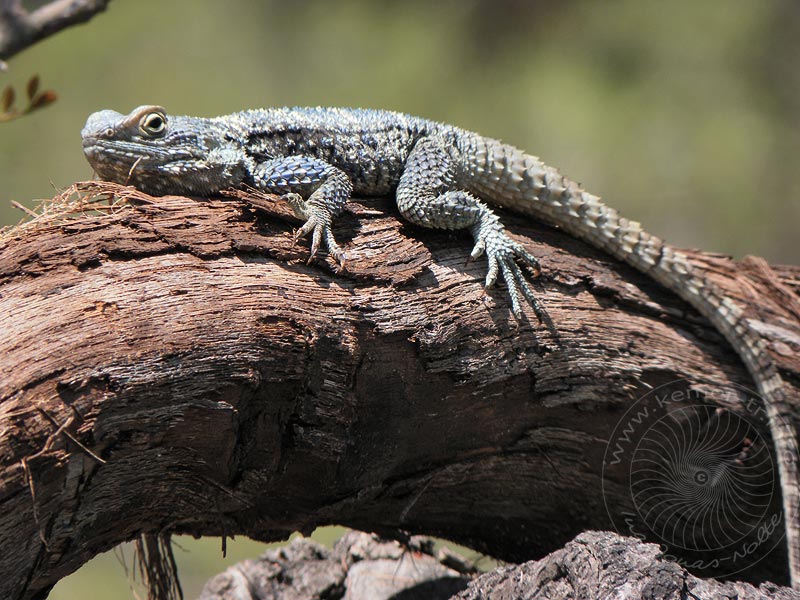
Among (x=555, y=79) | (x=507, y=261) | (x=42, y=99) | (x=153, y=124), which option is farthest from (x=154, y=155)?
(x=555, y=79)

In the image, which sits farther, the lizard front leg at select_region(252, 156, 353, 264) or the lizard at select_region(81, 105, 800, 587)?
the lizard at select_region(81, 105, 800, 587)

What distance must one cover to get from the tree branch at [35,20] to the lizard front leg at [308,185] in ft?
3.61

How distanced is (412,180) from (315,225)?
701 millimetres

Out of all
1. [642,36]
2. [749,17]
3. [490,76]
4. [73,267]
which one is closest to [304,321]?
[73,267]

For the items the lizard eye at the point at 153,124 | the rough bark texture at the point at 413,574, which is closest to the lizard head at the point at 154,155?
the lizard eye at the point at 153,124

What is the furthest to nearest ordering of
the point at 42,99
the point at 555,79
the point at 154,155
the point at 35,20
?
the point at 555,79, the point at 35,20, the point at 154,155, the point at 42,99

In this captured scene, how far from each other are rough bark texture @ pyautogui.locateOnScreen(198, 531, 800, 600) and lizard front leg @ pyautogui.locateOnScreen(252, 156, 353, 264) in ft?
4.95

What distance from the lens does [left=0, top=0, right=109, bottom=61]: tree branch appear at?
137 inches

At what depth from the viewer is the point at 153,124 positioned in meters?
3.45

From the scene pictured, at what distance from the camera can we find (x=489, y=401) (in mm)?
3303

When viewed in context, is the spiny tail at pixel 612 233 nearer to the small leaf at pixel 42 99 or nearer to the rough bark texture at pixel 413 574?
the rough bark texture at pixel 413 574

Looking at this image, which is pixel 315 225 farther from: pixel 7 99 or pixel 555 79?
pixel 555 79

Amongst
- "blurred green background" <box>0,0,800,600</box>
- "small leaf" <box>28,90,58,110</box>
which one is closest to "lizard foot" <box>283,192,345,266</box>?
"small leaf" <box>28,90,58,110</box>

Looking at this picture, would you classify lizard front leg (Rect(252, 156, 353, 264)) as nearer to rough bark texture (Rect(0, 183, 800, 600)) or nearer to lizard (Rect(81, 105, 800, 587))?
lizard (Rect(81, 105, 800, 587))
